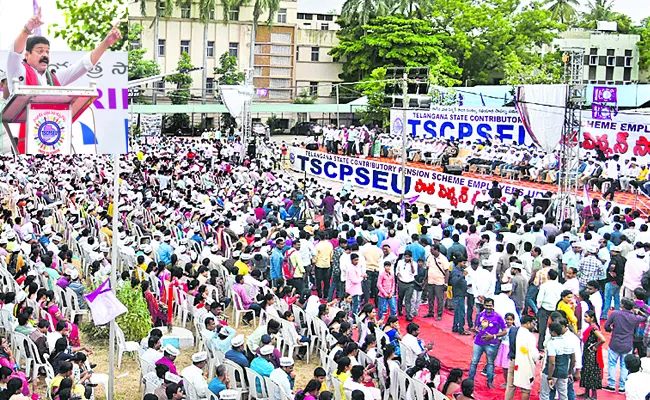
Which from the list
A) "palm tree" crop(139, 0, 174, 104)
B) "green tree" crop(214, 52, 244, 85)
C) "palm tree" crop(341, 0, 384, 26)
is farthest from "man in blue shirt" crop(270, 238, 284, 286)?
"palm tree" crop(341, 0, 384, 26)

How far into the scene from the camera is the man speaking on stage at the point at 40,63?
343 inches

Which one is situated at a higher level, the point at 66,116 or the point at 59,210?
the point at 66,116

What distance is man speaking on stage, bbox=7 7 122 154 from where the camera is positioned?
8.70 metres

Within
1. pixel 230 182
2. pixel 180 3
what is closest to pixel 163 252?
pixel 230 182

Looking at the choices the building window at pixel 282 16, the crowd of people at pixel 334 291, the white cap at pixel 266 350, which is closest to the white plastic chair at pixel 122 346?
the crowd of people at pixel 334 291

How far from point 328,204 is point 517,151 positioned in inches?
377

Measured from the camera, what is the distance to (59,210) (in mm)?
18734

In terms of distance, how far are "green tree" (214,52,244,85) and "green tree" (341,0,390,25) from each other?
8109mm

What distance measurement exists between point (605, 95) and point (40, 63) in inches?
912

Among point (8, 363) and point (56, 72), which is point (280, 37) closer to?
point (56, 72)

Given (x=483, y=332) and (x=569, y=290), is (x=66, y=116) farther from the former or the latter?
(x=569, y=290)

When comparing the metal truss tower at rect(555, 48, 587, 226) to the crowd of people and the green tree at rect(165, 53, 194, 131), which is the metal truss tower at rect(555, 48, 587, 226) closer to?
the crowd of people

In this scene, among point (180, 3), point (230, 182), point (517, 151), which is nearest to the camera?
point (230, 182)

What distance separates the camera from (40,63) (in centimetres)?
880
